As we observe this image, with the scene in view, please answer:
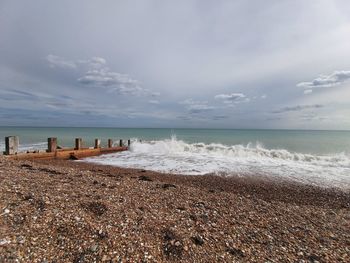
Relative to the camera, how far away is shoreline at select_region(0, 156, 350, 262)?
3.52 meters

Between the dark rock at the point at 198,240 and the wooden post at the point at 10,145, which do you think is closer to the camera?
the dark rock at the point at 198,240

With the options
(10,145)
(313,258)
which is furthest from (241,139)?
(313,258)

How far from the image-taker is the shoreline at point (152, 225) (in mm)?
3520

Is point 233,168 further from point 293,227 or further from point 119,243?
point 119,243

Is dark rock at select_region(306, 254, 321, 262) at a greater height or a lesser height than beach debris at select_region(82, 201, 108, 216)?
lesser

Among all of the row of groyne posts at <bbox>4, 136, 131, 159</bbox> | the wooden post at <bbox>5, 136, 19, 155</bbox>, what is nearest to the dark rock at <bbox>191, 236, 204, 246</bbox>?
the row of groyne posts at <bbox>4, 136, 131, 159</bbox>

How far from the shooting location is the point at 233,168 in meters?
13.1

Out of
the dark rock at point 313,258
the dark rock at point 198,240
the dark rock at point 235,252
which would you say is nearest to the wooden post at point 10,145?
the dark rock at point 198,240

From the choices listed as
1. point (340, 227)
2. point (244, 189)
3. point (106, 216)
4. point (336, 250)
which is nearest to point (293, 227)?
point (336, 250)

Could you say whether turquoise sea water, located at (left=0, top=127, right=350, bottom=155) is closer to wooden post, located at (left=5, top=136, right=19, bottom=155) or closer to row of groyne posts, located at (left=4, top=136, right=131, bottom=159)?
row of groyne posts, located at (left=4, top=136, right=131, bottom=159)

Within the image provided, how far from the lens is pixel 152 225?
4375 millimetres

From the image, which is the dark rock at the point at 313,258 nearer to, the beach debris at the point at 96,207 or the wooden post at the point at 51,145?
the beach debris at the point at 96,207

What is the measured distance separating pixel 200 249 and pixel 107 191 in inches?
123

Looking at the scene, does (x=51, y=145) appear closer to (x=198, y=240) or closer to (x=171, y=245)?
(x=171, y=245)
